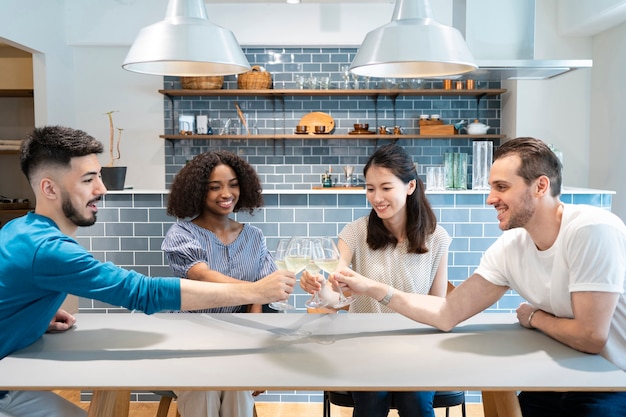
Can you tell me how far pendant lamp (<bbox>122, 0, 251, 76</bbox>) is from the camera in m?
1.86

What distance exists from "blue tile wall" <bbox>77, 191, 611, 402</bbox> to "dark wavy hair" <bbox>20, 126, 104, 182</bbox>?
1.71 meters

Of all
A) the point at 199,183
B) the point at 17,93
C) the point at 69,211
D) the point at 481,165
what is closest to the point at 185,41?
the point at 69,211

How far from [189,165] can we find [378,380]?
1.58 metres

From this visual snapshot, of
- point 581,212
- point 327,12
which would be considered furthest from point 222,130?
point 581,212

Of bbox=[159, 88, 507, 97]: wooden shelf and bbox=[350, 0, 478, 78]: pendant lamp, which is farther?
bbox=[159, 88, 507, 97]: wooden shelf

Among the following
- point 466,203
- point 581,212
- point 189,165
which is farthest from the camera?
point 466,203

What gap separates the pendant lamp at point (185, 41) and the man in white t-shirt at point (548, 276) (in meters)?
0.77

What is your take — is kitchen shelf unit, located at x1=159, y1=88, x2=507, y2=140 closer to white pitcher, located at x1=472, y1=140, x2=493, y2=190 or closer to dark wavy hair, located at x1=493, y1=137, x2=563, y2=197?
white pitcher, located at x1=472, y1=140, x2=493, y2=190

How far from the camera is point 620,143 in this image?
499 centimetres

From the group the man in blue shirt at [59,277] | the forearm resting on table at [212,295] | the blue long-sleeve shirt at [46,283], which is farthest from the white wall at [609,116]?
the blue long-sleeve shirt at [46,283]

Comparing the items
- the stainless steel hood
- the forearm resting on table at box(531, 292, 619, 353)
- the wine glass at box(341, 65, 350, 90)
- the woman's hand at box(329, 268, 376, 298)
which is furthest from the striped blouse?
the wine glass at box(341, 65, 350, 90)

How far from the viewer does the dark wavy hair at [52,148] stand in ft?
6.19

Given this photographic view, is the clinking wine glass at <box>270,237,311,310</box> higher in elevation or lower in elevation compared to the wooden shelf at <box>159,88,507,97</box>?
lower

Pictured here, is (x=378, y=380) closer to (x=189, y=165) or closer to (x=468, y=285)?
(x=468, y=285)
